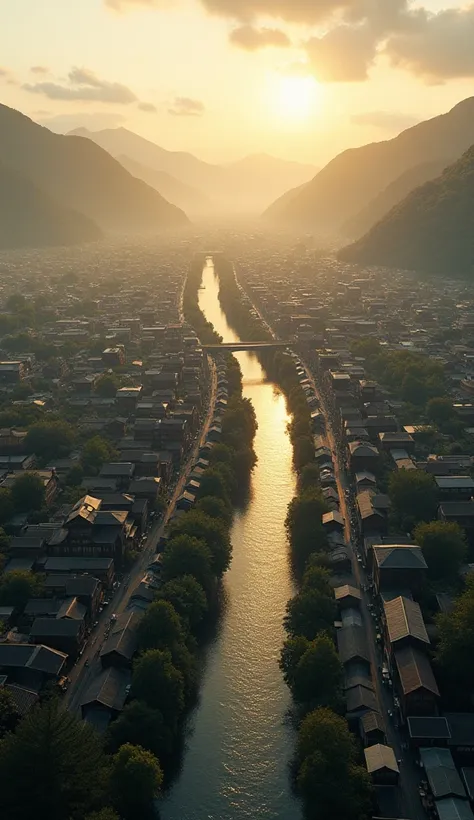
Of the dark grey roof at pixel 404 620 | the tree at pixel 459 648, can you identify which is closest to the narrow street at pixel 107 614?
the dark grey roof at pixel 404 620

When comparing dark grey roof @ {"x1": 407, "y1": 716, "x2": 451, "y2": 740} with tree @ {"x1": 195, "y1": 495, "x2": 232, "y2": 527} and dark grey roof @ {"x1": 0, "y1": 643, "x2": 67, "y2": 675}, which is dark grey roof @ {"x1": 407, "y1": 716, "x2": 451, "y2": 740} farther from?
tree @ {"x1": 195, "y1": 495, "x2": 232, "y2": 527}

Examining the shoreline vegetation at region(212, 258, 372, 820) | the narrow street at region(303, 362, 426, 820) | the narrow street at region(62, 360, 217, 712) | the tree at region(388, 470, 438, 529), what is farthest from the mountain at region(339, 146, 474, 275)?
the narrow street at region(62, 360, 217, 712)

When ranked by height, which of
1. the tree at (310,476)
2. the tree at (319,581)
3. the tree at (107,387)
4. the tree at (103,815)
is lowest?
the tree at (103,815)

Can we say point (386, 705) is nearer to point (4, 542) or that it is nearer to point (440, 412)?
point (4, 542)

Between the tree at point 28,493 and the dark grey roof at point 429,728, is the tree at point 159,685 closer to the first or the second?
the dark grey roof at point 429,728

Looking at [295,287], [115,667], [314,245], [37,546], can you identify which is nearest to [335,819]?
[115,667]

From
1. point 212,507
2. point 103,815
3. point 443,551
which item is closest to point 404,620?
point 443,551
